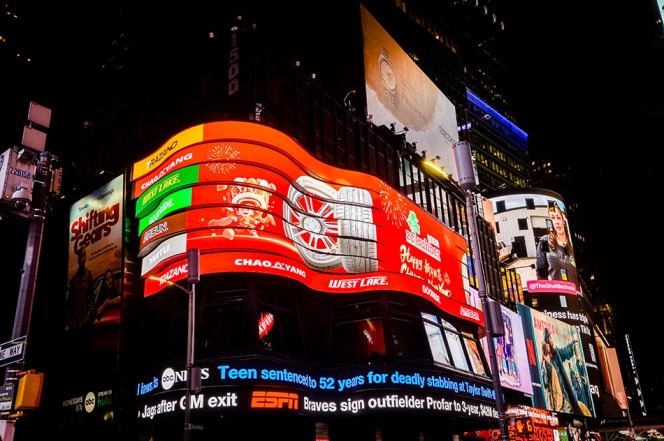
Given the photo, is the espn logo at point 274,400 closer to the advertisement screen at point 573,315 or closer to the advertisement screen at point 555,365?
the advertisement screen at point 555,365

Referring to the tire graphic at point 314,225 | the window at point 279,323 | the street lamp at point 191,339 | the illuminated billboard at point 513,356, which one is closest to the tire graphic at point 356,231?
the tire graphic at point 314,225

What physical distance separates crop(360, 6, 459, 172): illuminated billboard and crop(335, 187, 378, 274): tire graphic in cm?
1351

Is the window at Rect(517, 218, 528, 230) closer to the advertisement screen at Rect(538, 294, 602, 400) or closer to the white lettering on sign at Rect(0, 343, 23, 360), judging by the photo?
the advertisement screen at Rect(538, 294, 602, 400)

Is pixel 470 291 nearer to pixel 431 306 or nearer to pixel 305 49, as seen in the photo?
pixel 431 306

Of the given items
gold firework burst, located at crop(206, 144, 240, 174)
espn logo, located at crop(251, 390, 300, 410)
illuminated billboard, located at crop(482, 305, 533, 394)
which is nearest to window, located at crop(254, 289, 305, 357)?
espn logo, located at crop(251, 390, 300, 410)

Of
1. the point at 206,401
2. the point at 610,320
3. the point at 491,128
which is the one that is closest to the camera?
the point at 206,401

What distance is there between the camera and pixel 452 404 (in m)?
27.1

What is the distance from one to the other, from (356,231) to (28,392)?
19695 mm

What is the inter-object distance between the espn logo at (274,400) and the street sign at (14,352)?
33.5 feet

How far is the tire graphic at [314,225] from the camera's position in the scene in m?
27.2

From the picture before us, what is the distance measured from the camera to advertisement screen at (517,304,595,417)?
54594 millimetres

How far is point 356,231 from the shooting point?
3005 cm

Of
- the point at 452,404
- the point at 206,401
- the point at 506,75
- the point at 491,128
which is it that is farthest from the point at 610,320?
the point at 206,401

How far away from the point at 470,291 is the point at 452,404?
45.7 ft
